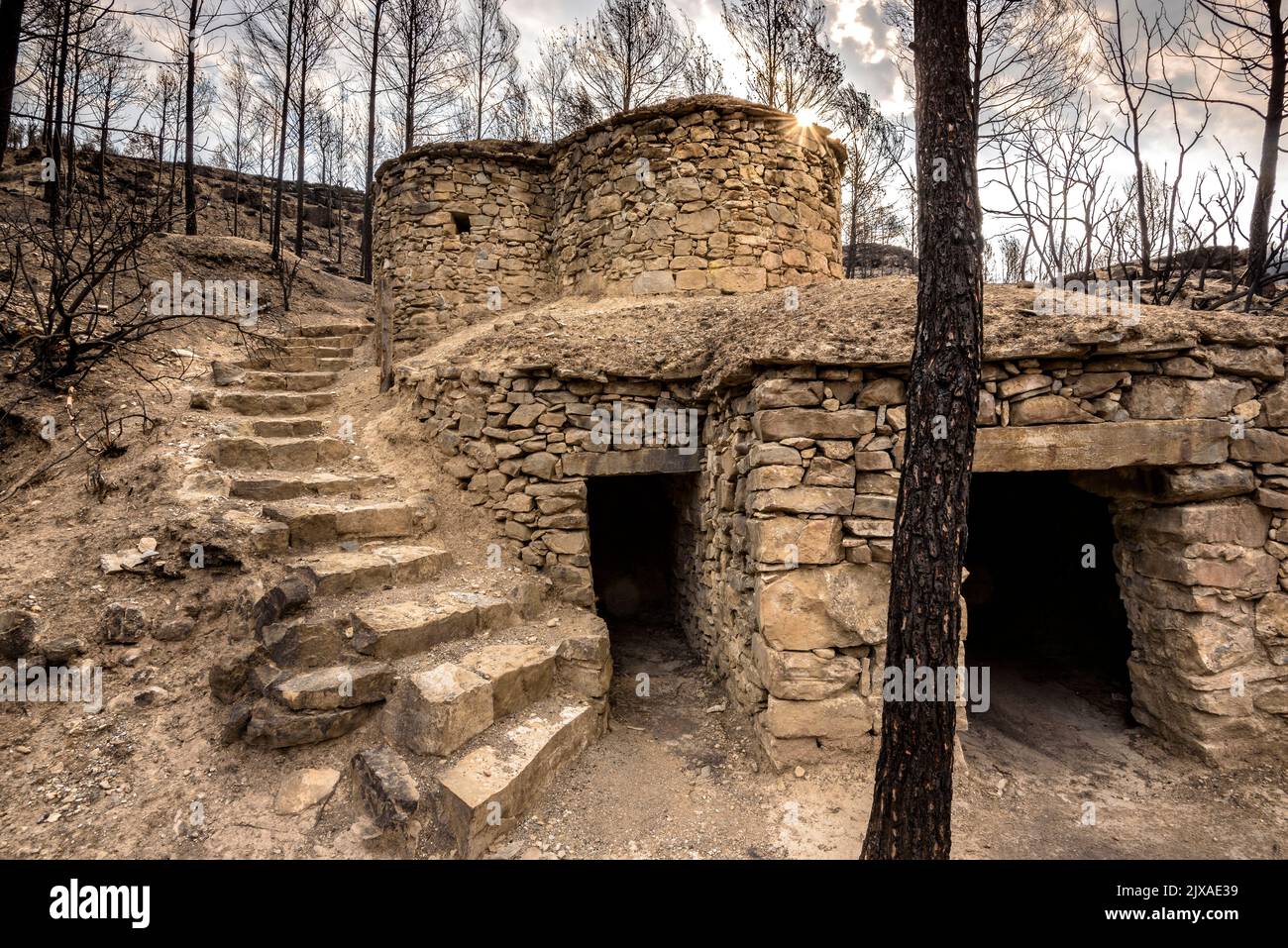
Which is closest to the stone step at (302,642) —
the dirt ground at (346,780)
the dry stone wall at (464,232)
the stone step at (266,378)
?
the dirt ground at (346,780)

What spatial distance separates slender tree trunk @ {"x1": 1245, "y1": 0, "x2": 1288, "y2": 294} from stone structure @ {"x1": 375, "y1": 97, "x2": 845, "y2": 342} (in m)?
5.16

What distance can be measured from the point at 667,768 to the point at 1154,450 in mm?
3759

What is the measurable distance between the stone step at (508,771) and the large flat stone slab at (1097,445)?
3127mm

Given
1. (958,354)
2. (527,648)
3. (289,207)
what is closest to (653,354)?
(527,648)

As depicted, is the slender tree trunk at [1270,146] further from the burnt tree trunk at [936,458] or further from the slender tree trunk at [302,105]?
the slender tree trunk at [302,105]

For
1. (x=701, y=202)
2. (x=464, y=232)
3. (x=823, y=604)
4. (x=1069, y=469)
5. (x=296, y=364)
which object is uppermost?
(x=464, y=232)

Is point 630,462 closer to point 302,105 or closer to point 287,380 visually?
point 287,380

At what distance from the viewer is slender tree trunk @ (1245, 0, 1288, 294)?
24.0 feet

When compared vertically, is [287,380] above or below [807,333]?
above

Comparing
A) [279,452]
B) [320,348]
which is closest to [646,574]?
[279,452]

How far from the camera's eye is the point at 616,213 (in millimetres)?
7898

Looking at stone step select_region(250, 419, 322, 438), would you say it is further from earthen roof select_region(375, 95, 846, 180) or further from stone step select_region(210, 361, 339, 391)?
earthen roof select_region(375, 95, 846, 180)

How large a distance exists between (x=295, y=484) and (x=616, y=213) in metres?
5.29

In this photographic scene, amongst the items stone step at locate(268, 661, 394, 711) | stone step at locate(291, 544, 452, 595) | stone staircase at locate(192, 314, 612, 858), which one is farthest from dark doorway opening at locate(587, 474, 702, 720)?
stone step at locate(268, 661, 394, 711)
